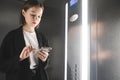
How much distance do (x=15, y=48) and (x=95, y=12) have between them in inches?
16.6

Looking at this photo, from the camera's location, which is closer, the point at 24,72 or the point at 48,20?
the point at 24,72

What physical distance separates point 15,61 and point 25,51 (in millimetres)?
65

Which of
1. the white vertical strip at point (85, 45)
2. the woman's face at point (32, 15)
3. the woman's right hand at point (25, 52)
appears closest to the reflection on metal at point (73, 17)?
the white vertical strip at point (85, 45)

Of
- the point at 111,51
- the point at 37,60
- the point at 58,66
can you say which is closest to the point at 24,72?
the point at 37,60

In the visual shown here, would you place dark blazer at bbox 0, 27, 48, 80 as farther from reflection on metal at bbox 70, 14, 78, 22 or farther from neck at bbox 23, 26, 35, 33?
reflection on metal at bbox 70, 14, 78, 22

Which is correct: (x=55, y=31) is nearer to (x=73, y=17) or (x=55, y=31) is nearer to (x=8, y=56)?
(x=73, y=17)

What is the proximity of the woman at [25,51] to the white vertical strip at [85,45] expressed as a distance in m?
0.18

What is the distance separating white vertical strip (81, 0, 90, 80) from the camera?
0.88 meters

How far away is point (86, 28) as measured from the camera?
0.91 meters

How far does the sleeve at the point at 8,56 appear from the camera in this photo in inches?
33.9

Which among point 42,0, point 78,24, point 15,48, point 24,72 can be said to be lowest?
point 24,72

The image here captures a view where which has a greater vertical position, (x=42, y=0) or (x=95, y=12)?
(x=42, y=0)

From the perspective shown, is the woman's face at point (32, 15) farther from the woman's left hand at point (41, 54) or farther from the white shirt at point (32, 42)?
the woman's left hand at point (41, 54)

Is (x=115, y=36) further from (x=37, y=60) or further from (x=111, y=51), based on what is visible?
(x=37, y=60)
